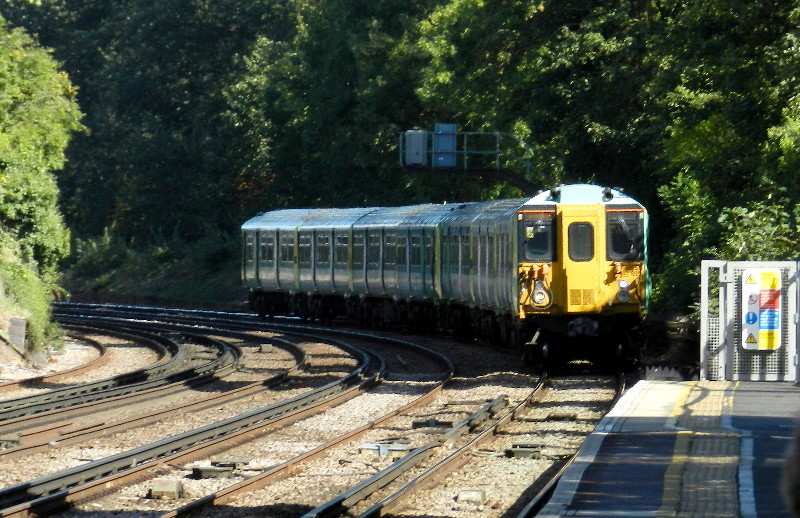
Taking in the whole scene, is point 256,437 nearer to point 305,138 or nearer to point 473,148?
point 473,148

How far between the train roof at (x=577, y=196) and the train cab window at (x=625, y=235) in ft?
0.85

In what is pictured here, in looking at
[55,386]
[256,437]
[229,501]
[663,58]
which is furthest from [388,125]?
[229,501]

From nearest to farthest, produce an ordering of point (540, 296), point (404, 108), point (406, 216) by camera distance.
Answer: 1. point (540, 296)
2. point (406, 216)
3. point (404, 108)

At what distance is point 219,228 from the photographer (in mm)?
74312

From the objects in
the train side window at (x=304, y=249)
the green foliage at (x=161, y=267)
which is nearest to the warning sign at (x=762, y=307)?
the train side window at (x=304, y=249)

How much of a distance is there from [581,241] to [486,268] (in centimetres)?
402

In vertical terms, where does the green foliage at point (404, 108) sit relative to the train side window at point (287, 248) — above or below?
above

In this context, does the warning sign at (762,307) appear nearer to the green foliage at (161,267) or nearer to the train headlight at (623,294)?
the train headlight at (623,294)

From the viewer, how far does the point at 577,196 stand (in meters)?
23.9

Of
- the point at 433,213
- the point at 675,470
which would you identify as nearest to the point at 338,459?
the point at 675,470

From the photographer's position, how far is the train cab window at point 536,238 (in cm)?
2364

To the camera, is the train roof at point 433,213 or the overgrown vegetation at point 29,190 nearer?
the train roof at point 433,213

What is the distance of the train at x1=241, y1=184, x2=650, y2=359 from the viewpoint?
23516mm

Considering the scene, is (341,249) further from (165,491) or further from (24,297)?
(165,491)
